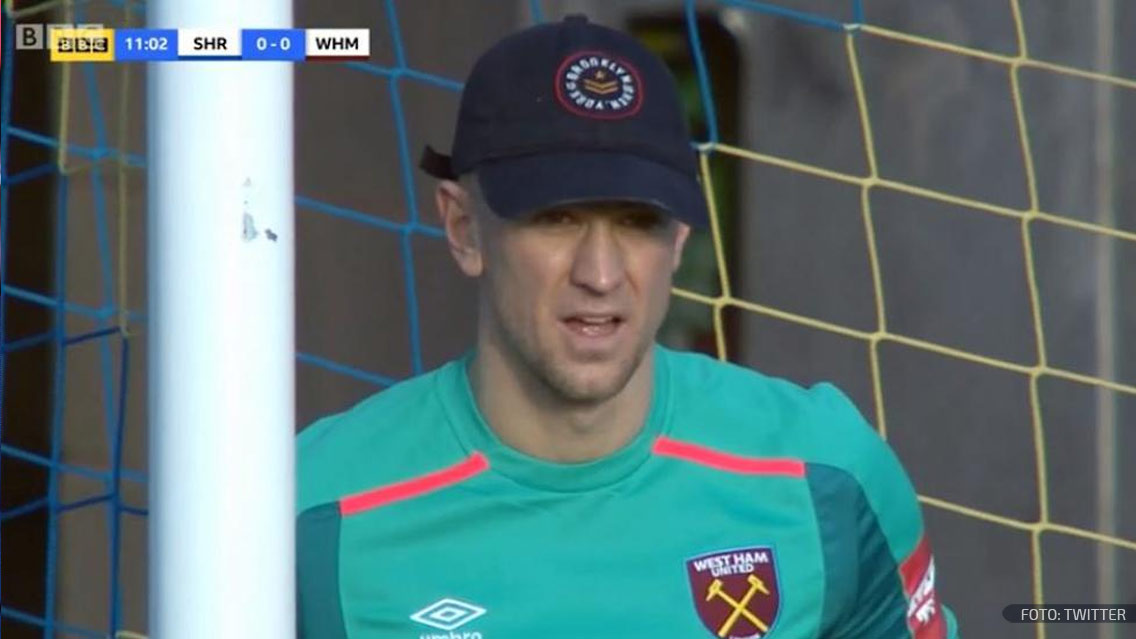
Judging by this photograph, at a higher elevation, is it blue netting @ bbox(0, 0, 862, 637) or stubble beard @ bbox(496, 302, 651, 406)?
blue netting @ bbox(0, 0, 862, 637)

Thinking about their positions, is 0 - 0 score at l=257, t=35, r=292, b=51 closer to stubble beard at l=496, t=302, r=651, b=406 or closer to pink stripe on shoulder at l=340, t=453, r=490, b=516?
stubble beard at l=496, t=302, r=651, b=406

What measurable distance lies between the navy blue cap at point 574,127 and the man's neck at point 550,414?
142 millimetres

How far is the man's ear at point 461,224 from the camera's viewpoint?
191 centimetres

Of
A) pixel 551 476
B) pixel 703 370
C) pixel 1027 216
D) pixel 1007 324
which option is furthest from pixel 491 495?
pixel 1007 324

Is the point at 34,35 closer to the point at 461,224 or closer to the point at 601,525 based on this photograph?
the point at 461,224

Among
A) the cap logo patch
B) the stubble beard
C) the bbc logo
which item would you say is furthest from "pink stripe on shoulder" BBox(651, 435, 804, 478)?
the bbc logo

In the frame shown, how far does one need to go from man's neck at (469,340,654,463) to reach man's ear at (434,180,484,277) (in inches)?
2.7

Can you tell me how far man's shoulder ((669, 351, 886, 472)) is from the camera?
1972 mm

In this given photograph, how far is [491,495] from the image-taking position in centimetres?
192

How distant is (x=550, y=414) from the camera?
1.90 metres

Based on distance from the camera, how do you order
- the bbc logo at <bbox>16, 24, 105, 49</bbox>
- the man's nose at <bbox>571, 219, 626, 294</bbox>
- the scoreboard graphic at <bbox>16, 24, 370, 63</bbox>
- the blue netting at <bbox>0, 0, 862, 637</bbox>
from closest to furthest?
the scoreboard graphic at <bbox>16, 24, 370, 63</bbox>
the man's nose at <bbox>571, 219, 626, 294</bbox>
the bbc logo at <bbox>16, 24, 105, 49</bbox>
the blue netting at <bbox>0, 0, 862, 637</bbox>

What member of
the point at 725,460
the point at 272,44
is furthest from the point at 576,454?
the point at 272,44

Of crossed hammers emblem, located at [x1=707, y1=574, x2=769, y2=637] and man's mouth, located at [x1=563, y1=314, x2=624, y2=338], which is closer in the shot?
man's mouth, located at [x1=563, y1=314, x2=624, y2=338]

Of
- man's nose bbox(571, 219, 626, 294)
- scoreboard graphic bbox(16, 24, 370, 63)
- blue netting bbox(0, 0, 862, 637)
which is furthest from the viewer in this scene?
blue netting bbox(0, 0, 862, 637)
